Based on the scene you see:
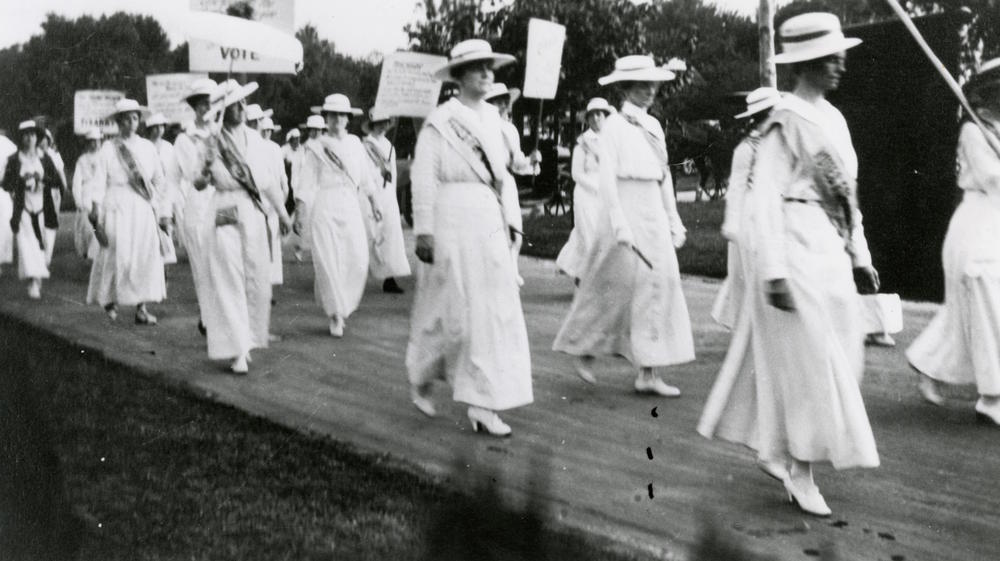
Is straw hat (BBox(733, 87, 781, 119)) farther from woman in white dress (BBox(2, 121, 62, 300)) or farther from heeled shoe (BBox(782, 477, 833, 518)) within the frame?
woman in white dress (BBox(2, 121, 62, 300))

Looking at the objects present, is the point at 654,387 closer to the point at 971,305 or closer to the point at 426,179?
the point at 971,305

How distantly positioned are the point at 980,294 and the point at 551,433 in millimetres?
2542

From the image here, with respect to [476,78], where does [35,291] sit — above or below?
below

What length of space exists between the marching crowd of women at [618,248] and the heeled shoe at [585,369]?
Result: 0.08 ft

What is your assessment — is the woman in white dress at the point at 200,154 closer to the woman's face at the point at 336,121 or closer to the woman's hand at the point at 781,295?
the woman's face at the point at 336,121

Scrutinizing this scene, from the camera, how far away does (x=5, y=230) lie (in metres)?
14.4

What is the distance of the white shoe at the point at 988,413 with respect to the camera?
705 cm

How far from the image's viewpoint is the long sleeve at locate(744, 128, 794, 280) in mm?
5340

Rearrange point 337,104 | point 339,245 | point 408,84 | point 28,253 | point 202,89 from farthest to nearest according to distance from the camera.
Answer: point 28,253, point 339,245, point 337,104, point 202,89, point 408,84

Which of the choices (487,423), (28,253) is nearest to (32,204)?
(28,253)

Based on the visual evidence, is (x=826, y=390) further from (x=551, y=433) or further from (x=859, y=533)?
(x=551, y=433)

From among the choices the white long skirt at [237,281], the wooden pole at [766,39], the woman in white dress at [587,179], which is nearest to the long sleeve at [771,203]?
the wooden pole at [766,39]

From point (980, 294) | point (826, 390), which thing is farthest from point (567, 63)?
point (826, 390)

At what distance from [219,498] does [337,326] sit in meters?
5.32
